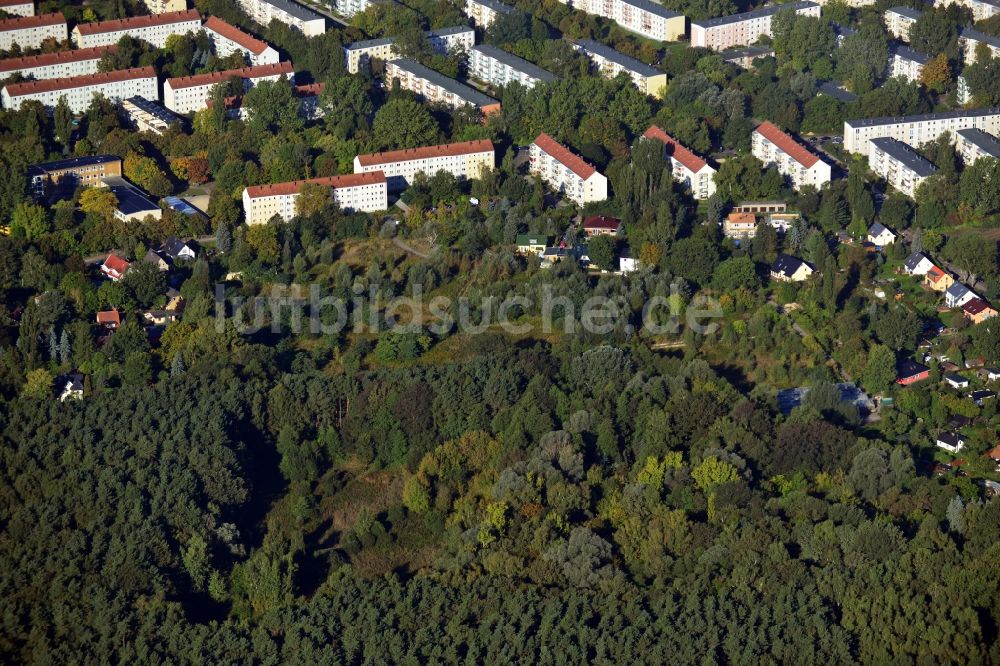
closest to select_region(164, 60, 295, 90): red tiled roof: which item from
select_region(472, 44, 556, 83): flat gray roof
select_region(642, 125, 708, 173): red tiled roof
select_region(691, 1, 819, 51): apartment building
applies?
select_region(472, 44, 556, 83): flat gray roof

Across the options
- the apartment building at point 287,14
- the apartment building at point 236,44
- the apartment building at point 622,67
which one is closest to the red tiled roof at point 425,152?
the apartment building at point 622,67

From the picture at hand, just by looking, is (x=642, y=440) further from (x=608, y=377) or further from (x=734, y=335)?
(x=734, y=335)

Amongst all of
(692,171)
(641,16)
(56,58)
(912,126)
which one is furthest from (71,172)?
(912,126)

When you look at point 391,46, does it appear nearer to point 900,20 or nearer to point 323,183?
point 323,183

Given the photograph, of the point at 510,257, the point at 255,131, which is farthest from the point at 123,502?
the point at 255,131

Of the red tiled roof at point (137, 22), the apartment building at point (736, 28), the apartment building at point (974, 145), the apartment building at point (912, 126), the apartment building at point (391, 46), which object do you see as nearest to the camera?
the apartment building at point (974, 145)

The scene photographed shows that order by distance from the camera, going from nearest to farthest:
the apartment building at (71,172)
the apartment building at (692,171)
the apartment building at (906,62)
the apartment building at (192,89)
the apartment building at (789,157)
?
the apartment building at (71,172) < the apartment building at (692,171) < the apartment building at (789,157) < the apartment building at (192,89) < the apartment building at (906,62)

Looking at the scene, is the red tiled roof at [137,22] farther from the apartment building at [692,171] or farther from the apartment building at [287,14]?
the apartment building at [692,171]

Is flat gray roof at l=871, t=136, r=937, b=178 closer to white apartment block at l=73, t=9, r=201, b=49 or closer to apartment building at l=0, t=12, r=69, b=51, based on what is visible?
white apartment block at l=73, t=9, r=201, b=49
